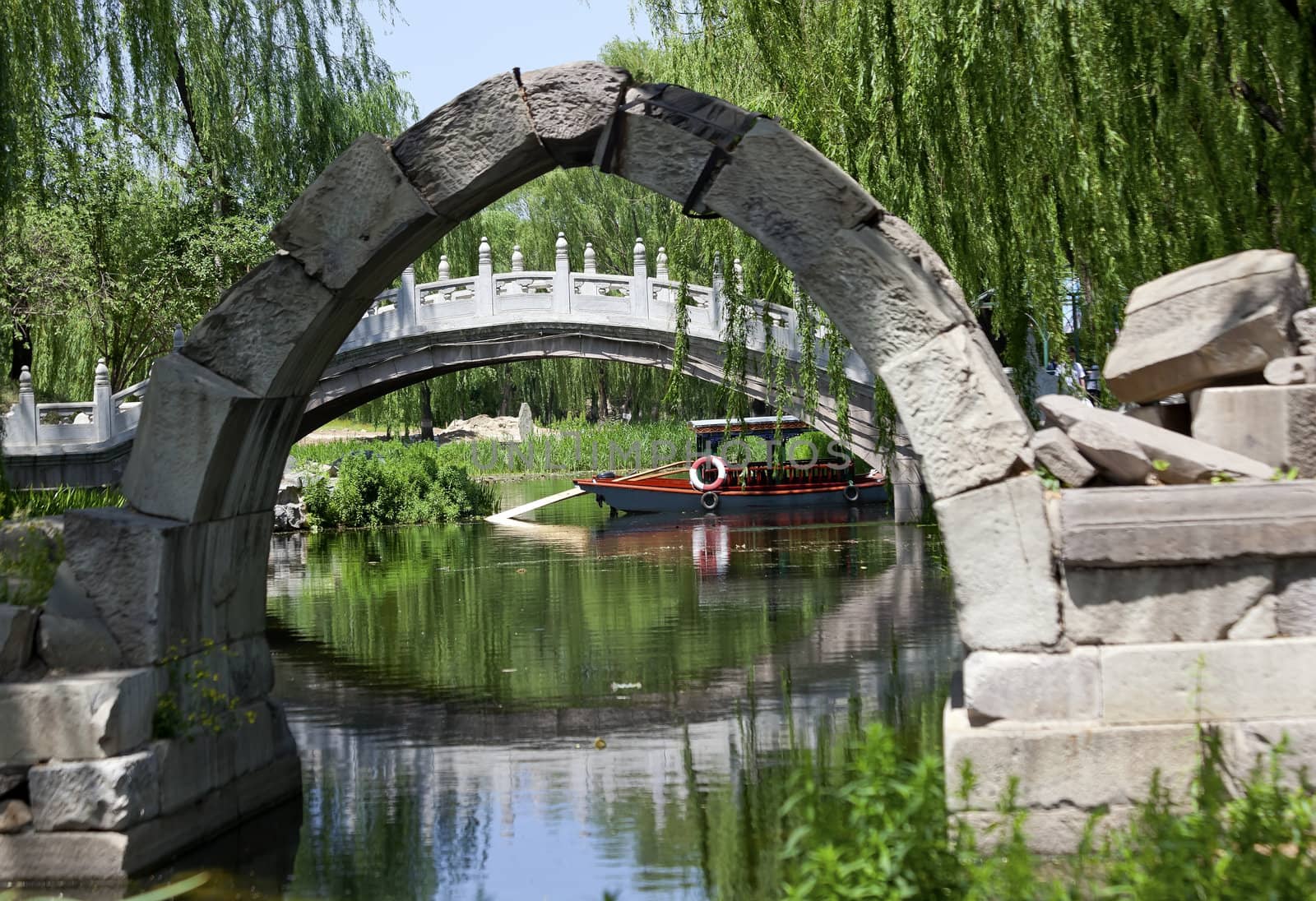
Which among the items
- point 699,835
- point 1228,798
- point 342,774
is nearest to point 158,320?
point 342,774

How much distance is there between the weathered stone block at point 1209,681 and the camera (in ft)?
17.0

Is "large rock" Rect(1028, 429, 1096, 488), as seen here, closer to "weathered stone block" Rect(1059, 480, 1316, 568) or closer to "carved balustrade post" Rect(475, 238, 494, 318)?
"weathered stone block" Rect(1059, 480, 1316, 568)

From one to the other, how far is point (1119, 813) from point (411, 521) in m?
21.4

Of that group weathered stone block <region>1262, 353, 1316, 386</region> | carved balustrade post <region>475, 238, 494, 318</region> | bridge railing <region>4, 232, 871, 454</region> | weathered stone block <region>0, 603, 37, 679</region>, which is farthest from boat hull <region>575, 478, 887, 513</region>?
weathered stone block <region>1262, 353, 1316, 386</region>

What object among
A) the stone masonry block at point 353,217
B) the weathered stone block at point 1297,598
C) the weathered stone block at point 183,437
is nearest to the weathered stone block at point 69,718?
the weathered stone block at point 183,437

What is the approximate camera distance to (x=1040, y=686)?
5.33 metres

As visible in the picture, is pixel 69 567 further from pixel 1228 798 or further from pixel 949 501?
pixel 1228 798

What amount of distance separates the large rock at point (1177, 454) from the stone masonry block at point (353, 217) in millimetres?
2896

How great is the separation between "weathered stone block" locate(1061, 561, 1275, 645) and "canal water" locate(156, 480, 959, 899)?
176 centimetres

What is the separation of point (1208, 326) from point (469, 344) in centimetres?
1864

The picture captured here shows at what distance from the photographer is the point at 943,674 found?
9.37 meters

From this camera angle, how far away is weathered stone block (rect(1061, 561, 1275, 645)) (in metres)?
5.30

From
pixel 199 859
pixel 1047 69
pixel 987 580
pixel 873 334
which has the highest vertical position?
pixel 1047 69

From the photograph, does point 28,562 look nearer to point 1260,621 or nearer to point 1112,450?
point 1112,450
